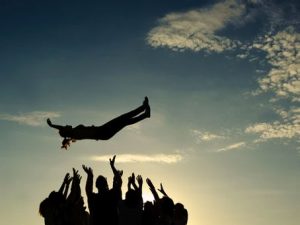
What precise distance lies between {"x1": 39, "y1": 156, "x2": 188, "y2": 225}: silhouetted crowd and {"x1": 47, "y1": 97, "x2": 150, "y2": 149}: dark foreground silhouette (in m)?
0.76

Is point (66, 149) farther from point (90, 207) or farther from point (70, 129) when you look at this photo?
point (90, 207)

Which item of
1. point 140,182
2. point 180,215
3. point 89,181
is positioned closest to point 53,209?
point 89,181

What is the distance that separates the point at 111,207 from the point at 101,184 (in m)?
0.53

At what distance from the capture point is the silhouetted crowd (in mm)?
9289

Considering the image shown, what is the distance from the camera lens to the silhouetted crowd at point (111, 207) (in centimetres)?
929

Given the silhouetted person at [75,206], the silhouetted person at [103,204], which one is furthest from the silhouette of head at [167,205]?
the silhouetted person at [75,206]

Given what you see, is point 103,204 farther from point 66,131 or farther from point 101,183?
point 66,131

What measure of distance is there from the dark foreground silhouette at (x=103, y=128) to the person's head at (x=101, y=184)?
3.24 feet

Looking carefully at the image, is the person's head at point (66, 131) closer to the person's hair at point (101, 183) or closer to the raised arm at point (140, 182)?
the person's hair at point (101, 183)

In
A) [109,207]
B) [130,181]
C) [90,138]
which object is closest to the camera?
[109,207]

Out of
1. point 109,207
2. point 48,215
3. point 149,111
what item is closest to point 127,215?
point 109,207

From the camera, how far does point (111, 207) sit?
9273mm

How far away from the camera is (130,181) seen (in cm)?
1058

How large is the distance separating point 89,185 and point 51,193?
98 cm
